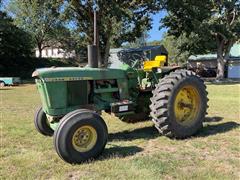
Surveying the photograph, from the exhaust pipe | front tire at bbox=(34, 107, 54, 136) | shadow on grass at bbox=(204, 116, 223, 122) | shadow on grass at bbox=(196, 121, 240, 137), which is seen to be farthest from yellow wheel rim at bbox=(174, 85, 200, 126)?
front tire at bbox=(34, 107, 54, 136)

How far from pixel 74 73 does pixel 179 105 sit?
7.05 ft

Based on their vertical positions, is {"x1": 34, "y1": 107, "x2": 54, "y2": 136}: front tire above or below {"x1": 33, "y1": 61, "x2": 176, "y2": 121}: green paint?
below

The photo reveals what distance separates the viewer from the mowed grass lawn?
4.61 m

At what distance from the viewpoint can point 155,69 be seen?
7367 mm

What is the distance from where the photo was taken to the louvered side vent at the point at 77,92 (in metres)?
6.04

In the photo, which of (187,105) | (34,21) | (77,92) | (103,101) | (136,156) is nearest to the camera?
(136,156)

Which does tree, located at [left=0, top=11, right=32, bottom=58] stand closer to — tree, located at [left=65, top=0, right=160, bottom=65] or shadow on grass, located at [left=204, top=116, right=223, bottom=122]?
tree, located at [left=65, top=0, right=160, bottom=65]

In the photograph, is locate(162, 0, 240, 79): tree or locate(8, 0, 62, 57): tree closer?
locate(162, 0, 240, 79): tree

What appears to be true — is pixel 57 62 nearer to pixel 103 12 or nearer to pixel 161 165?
pixel 103 12

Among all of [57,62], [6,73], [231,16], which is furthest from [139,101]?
[57,62]

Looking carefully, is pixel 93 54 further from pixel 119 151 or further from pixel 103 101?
pixel 119 151

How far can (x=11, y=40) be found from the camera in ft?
113

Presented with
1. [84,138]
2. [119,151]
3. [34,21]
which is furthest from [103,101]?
[34,21]

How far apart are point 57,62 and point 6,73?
748cm
